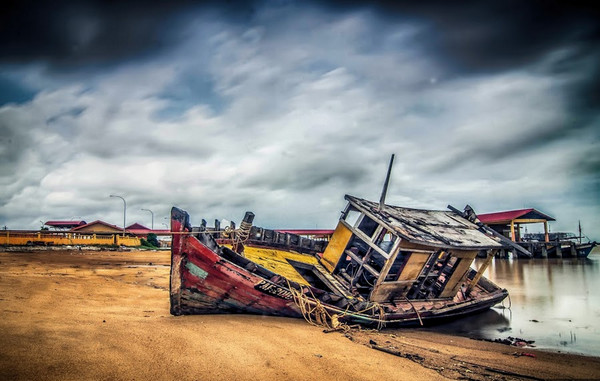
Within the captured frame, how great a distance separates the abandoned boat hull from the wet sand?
0.90ft

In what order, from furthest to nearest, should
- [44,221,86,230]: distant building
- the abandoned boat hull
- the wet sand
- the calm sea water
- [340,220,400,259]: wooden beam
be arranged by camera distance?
[44,221,86,230]: distant building
the calm sea water
[340,220,400,259]: wooden beam
the abandoned boat hull
the wet sand

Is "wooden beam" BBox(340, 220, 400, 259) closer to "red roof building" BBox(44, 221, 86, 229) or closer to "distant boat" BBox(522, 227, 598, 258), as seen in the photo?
"distant boat" BBox(522, 227, 598, 258)

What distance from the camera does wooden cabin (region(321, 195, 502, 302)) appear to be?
984 centimetres

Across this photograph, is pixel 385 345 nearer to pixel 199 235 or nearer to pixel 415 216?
pixel 199 235

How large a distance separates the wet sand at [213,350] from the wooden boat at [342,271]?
1.39 feet

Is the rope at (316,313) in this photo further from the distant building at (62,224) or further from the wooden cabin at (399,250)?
the distant building at (62,224)

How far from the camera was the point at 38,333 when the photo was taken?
5305mm

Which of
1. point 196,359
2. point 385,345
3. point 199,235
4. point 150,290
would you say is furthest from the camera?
point 150,290

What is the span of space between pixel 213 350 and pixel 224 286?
7.53 ft

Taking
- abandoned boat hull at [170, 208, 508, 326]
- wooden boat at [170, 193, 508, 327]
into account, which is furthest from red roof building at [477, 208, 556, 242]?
abandoned boat hull at [170, 208, 508, 326]

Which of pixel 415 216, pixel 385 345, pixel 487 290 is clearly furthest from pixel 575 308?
pixel 385 345

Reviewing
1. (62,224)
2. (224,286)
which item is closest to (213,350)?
(224,286)

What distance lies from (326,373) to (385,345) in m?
2.53

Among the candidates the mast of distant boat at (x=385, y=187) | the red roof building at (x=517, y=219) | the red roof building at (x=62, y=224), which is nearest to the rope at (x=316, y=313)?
the mast of distant boat at (x=385, y=187)
